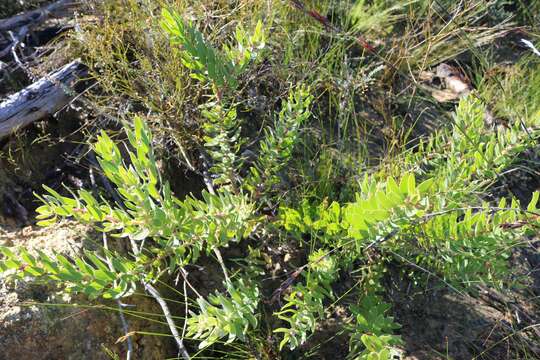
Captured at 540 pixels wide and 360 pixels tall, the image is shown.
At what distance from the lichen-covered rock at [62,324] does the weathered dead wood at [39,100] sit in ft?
1.95

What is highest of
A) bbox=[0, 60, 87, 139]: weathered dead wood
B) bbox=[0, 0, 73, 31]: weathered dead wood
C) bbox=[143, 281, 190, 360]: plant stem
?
bbox=[0, 0, 73, 31]: weathered dead wood

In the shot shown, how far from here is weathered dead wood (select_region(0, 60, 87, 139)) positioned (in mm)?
2197

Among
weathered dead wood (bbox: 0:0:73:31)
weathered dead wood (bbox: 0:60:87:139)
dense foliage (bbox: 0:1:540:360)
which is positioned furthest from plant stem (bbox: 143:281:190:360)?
weathered dead wood (bbox: 0:0:73:31)

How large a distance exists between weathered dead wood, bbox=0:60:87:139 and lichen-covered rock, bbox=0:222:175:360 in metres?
0.59

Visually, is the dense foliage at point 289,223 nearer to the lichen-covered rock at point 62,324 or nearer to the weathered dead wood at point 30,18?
the lichen-covered rock at point 62,324

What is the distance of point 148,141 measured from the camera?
4.58 feet

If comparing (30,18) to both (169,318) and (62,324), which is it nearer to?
(62,324)

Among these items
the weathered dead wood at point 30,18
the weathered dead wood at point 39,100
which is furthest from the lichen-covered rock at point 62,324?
the weathered dead wood at point 30,18

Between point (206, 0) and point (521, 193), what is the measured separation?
1.92 m

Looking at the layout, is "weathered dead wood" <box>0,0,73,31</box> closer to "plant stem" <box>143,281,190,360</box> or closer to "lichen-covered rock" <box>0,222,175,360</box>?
"lichen-covered rock" <box>0,222,175,360</box>

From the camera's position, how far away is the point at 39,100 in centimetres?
228

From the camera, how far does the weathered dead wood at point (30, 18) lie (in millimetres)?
2646

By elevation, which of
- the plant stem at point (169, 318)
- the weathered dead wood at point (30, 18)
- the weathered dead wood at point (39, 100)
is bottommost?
the plant stem at point (169, 318)

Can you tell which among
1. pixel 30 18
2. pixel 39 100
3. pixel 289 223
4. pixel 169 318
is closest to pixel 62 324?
pixel 169 318
